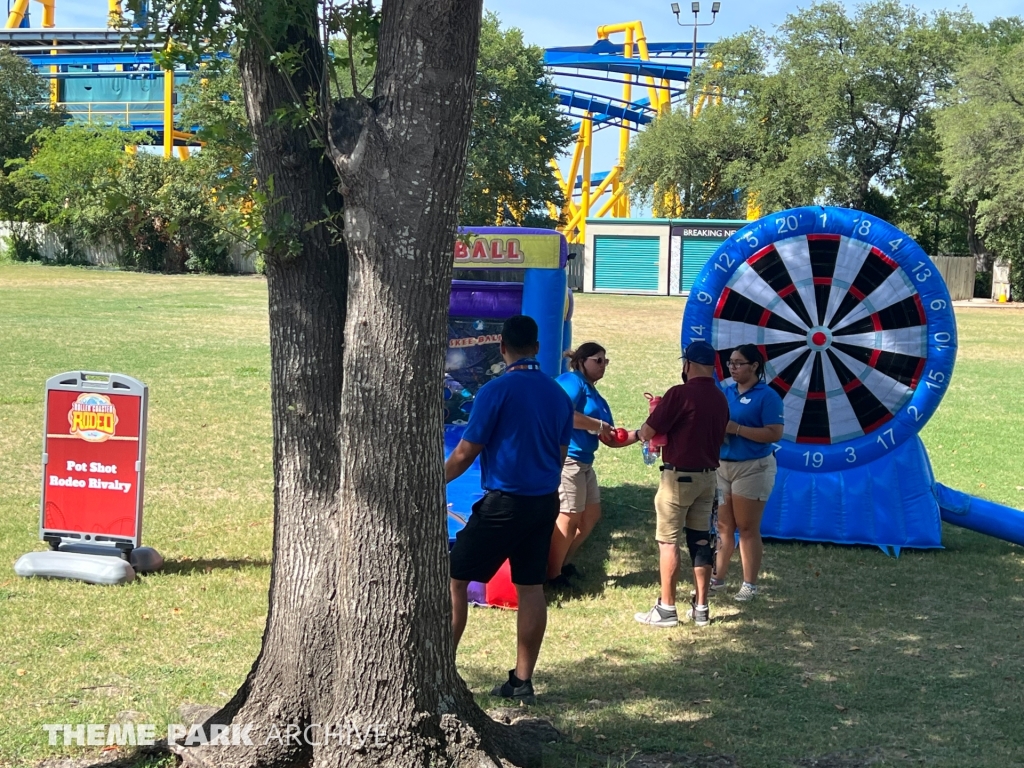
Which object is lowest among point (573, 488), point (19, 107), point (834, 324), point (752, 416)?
point (573, 488)

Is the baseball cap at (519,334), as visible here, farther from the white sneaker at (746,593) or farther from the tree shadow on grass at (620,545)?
the white sneaker at (746,593)

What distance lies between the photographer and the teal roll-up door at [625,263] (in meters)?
44.5

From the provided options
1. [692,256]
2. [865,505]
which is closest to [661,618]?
[865,505]

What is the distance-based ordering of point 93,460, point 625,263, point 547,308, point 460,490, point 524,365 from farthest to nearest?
point 625,263
point 460,490
point 547,308
point 93,460
point 524,365

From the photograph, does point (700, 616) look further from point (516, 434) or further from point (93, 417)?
point (93, 417)

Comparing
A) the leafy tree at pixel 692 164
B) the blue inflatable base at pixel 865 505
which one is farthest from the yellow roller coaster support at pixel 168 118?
the blue inflatable base at pixel 865 505

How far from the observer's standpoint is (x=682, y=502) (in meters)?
6.20

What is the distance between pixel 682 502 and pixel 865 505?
2.60 meters

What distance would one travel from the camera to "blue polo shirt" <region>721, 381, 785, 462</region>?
669 cm

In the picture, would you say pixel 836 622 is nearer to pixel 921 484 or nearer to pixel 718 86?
pixel 921 484

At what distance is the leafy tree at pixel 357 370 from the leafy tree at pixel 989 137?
36.3 meters

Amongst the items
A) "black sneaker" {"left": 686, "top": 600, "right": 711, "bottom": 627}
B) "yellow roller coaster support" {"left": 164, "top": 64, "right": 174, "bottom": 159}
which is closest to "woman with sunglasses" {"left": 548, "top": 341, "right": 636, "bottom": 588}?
"black sneaker" {"left": 686, "top": 600, "right": 711, "bottom": 627}

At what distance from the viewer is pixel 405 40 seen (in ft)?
12.0

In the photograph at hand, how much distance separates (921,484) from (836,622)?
89.0 inches
